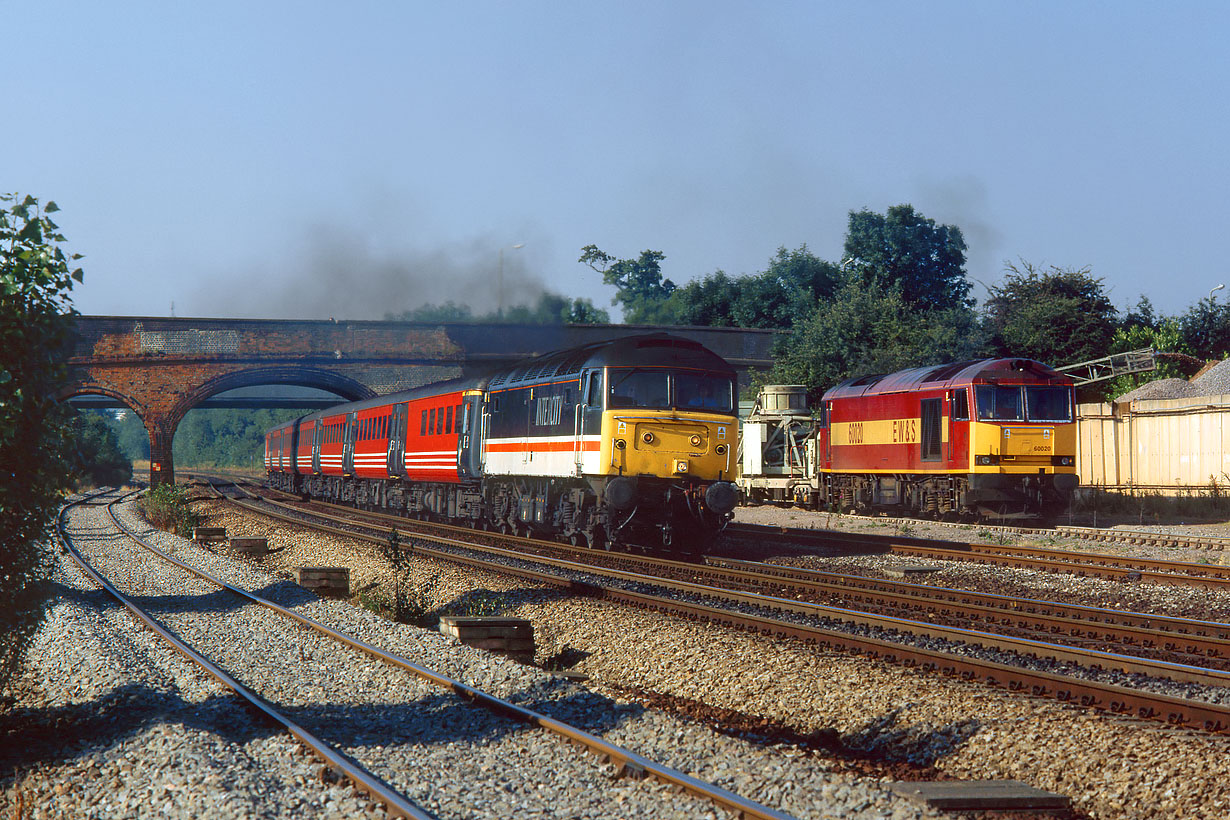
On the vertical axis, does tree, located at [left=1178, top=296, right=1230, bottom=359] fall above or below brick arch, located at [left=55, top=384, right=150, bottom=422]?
above

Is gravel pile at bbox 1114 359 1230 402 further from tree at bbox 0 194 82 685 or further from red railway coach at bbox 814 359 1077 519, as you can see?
tree at bbox 0 194 82 685

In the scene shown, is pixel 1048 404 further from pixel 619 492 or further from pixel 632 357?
pixel 619 492

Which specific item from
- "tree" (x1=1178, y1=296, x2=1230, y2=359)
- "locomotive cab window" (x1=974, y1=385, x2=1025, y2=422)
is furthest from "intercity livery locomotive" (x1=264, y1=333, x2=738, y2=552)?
"tree" (x1=1178, y1=296, x2=1230, y2=359)

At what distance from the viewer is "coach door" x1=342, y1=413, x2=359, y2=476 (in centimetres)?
3722

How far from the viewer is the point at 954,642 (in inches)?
410

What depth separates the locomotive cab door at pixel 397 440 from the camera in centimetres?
3061

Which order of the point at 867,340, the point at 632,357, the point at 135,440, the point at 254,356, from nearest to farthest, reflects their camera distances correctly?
the point at 632,357
the point at 867,340
the point at 254,356
the point at 135,440

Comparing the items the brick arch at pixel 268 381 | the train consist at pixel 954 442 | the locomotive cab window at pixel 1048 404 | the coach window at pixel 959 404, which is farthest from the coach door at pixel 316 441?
the locomotive cab window at pixel 1048 404

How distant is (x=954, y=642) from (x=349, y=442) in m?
30.1

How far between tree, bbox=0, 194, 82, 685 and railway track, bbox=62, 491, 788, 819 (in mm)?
1867

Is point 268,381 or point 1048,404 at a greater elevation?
point 268,381

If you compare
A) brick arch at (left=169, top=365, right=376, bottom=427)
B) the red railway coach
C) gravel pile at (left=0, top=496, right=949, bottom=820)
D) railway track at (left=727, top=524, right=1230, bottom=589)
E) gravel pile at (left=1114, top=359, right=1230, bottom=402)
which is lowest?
gravel pile at (left=0, top=496, right=949, bottom=820)

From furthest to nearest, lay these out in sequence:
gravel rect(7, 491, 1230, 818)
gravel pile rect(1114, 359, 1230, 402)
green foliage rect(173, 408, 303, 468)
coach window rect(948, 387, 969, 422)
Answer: green foliage rect(173, 408, 303, 468) < gravel pile rect(1114, 359, 1230, 402) < coach window rect(948, 387, 969, 422) < gravel rect(7, 491, 1230, 818)

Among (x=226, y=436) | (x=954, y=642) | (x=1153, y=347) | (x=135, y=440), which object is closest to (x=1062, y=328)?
(x=1153, y=347)
